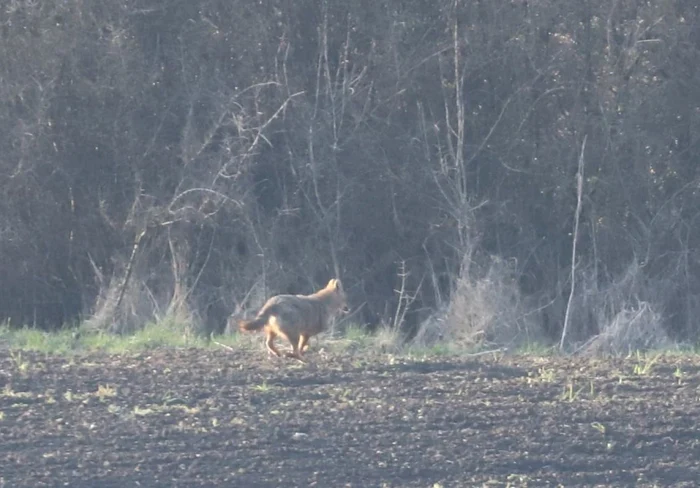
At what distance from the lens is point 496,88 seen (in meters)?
15.7

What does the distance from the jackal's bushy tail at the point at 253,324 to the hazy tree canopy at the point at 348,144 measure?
15.7ft

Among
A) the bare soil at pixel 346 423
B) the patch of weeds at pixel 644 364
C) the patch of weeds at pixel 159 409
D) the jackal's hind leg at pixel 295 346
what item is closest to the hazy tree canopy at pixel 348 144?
the patch of weeds at pixel 644 364

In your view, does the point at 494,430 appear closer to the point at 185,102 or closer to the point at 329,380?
the point at 329,380

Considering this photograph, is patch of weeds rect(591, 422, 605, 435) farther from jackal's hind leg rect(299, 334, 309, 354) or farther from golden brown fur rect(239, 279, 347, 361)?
jackal's hind leg rect(299, 334, 309, 354)

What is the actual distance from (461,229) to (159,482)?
28.7 feet

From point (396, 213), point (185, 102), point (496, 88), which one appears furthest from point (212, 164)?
point (496, 88)

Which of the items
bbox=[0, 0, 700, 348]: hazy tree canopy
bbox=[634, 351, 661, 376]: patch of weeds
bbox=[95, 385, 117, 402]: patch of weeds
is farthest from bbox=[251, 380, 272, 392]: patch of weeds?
bbox=[0, 0, 700, 348]: hazy tree canopy

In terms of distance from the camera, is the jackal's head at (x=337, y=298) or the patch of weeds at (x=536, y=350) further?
the patch of weeds at (x=536, y=350)

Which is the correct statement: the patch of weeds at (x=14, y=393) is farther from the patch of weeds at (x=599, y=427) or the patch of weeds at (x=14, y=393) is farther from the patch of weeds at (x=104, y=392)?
the patch of weeds at (x=599, y=427)

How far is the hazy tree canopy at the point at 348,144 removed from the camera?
1522cm

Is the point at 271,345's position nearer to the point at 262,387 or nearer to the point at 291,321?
the point at 291,321

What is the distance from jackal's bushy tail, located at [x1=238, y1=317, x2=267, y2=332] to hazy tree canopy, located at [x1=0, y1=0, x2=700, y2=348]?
4.79m

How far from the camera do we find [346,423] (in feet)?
26.1

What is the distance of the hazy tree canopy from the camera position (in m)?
15.2
